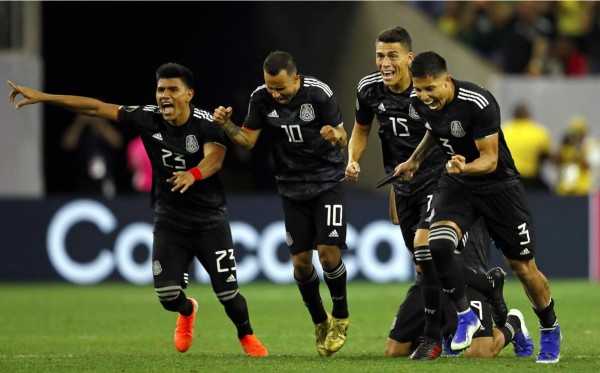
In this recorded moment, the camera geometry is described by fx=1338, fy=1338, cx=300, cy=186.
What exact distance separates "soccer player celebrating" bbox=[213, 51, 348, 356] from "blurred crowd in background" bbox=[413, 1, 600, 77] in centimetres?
1272

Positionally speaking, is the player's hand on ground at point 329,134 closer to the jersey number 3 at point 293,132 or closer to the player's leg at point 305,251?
the jersey number 3 at point 293,132

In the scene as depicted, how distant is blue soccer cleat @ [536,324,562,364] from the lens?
9.95 metres

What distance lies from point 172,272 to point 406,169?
7.15 ft

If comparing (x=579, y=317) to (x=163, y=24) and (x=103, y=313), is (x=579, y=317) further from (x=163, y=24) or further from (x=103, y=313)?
(x=163, y=24)

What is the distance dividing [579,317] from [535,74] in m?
9.33

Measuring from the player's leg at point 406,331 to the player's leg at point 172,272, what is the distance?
67.5 inches

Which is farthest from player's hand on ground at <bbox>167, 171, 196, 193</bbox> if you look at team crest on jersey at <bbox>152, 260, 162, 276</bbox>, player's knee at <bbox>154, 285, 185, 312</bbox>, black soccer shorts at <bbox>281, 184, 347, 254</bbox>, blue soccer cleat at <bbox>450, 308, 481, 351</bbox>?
blue soccer cleat at <bbox>450, 308, 481, 351</bbox>

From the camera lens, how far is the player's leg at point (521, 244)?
9.90 m

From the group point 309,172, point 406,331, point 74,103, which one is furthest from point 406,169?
point 74,103

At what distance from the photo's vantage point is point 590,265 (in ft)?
67.4

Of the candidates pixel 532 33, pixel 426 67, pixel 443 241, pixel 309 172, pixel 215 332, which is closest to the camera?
pixel 426 67

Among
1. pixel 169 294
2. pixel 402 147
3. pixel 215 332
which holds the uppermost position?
pixel 402 147

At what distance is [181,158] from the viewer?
11.0 meters

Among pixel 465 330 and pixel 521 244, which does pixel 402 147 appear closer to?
→ pixel 521 244
